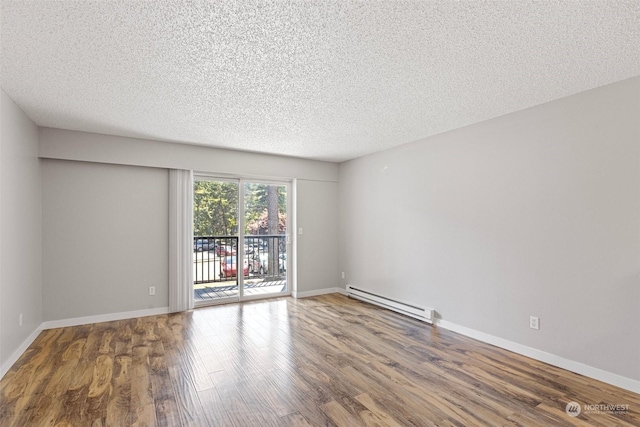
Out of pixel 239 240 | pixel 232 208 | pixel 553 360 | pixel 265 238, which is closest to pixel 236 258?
pixel 239 240

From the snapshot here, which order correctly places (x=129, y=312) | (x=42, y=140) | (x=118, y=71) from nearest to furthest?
1. (x=118, y=71)
2. (x=42, y=140)
3. (x=129, y=312)

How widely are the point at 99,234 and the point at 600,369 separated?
5.64 m

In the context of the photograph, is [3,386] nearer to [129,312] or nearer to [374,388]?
[129,312]

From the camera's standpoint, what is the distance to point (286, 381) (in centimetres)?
263

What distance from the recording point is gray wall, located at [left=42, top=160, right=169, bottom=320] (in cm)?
397

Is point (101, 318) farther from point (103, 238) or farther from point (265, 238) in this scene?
point (265, 238)

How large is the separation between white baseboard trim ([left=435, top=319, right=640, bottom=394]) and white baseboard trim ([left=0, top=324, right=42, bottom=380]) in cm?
451

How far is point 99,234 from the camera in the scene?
13.8 feet

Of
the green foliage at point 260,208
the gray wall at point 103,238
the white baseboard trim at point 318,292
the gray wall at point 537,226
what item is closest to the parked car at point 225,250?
the green foliage at point 260,208

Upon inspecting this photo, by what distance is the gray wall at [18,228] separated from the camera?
9.16ft

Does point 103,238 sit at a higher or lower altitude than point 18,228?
lower

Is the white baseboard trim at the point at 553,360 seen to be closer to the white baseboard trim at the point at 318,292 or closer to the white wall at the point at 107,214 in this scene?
the white baseboard trim at the point at 318,292

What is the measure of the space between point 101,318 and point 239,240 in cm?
214

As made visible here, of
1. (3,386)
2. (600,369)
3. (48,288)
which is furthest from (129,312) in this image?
(600,369)
